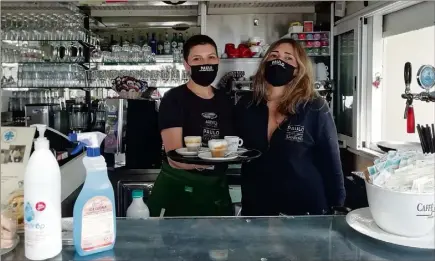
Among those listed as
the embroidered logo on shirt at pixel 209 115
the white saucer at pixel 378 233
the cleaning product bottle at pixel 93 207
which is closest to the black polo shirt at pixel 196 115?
the embroidered logo on shirt at pixel 209 115

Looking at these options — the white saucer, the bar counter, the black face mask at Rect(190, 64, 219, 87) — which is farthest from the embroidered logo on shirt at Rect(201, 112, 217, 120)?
the white saucer

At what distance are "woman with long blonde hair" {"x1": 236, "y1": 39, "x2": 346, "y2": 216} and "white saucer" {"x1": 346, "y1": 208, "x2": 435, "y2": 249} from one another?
67 cm

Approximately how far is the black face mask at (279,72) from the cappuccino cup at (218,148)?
15.6 inches

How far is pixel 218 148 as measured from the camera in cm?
186

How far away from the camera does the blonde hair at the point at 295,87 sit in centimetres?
201

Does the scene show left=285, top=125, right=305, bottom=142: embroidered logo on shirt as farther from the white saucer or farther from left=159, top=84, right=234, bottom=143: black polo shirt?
the white saucer

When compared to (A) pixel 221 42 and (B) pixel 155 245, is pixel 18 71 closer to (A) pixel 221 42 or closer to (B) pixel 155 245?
(A) pixel 221 42

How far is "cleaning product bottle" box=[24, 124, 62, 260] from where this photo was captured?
3.21 ft

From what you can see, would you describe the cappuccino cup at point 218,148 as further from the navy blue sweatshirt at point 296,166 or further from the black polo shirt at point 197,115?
the black polo shirt at point 197,115

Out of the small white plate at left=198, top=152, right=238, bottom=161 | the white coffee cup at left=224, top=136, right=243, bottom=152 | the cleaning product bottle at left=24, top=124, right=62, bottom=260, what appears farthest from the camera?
the white coffee cup at left=224, top=136, right=243, bottom=152

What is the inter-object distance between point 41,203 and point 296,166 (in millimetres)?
1206

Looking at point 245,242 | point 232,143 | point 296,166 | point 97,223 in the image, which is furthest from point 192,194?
point 97,223

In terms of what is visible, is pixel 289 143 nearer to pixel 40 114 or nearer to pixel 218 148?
pixel 218 148

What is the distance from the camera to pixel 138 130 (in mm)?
3277
